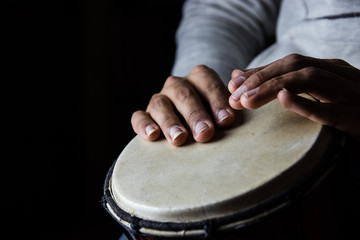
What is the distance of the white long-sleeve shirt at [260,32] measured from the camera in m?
0.93

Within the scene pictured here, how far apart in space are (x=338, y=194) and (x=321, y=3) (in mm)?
595

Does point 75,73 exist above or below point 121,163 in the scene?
below

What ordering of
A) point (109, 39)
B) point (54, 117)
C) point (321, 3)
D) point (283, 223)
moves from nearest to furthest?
1. point (283, 223)
2. point (321, 3)
3. point (54, 117)
4. point (109, 39)

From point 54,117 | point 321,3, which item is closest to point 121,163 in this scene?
→ point 321,3

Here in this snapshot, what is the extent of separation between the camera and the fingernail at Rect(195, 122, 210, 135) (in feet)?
2.18

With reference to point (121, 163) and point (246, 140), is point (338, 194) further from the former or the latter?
point (121, 163)

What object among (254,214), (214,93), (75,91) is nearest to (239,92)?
(214,93)

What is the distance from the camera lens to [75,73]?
1.71 m

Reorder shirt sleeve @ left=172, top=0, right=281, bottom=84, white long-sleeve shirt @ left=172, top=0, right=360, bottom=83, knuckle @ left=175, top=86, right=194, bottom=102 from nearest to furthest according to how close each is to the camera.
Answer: knuckle @ left=175, top=86, right=194, bottom=102, white long-sleeve shirt @ left=172, top=0, right=360, bottom=83, shirt sleeve @ left=172, top=0, right=281, bottom=84

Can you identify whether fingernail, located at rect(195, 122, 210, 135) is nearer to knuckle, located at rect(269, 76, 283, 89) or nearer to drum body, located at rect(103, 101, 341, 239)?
drum body, located at rect(103, 101, 341, 239)

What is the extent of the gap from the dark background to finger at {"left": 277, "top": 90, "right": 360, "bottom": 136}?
3.92 ft

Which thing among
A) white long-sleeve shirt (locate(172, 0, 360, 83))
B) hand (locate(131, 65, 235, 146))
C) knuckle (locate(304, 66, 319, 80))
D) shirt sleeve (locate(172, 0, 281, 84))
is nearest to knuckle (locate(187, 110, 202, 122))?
hand (locate(131, 65, 235, 146))

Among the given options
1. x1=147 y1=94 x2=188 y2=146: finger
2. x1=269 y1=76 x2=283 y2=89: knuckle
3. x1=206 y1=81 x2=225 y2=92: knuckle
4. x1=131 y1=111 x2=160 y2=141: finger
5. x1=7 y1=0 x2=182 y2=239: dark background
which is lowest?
x1=7 y1=0 x2=182 y2=239: dark background

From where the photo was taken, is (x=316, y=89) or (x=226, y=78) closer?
(x=316, y=89)
